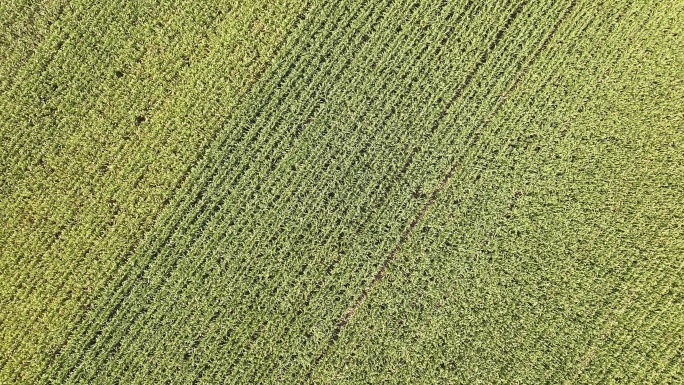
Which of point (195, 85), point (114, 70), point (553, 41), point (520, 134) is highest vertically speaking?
point (553, 41)

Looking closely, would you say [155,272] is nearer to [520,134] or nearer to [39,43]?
[39,43]

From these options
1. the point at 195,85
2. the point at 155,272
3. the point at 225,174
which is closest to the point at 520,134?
the point at 225,174

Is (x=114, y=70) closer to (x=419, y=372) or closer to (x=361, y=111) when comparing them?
(x=361, y=111)

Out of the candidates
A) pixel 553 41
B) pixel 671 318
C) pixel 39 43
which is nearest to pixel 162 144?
pixel 39 43

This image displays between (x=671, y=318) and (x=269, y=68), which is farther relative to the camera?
(x=269, y=68)

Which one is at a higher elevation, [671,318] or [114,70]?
[671,318]

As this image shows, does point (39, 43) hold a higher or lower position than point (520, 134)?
lower
